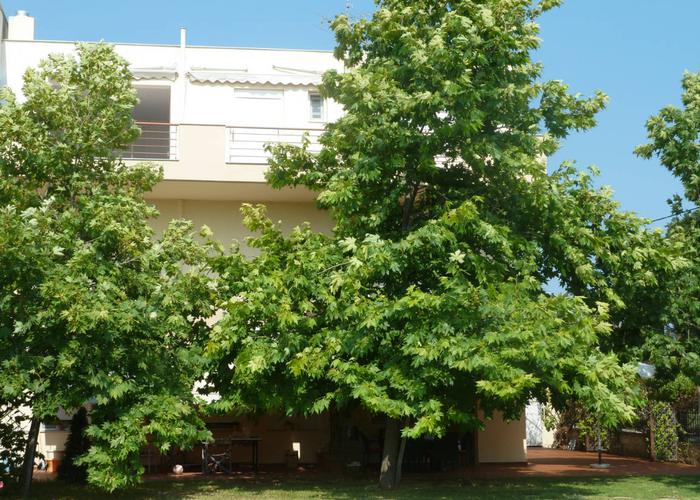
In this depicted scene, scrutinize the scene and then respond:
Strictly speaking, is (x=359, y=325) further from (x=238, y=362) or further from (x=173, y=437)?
(x=173, y=437)

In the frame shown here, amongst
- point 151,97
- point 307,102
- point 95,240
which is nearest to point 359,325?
point 95,240

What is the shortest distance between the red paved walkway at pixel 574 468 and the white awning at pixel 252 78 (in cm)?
1140

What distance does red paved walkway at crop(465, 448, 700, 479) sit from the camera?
70.5 ft

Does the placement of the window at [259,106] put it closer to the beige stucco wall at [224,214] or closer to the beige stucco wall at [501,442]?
the beige stucco wall at [224,214]

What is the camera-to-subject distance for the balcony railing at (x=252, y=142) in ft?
68.9

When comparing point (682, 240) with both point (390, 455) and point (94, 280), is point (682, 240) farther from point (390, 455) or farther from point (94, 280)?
point (94, 280)

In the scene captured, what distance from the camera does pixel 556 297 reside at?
14.5 m

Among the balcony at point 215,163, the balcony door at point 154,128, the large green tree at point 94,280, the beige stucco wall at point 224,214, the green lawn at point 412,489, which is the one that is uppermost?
the balcony door at point 154,128

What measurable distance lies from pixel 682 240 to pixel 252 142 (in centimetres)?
1020

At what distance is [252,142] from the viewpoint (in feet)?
70.7

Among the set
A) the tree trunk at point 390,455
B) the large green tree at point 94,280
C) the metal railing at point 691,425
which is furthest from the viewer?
the metal railing at point 691,425

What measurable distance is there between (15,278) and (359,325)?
5485mm

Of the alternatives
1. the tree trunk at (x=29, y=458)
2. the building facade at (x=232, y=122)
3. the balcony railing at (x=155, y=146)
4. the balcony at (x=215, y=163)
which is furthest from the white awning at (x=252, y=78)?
the tree trunk at (x=29, y=458)

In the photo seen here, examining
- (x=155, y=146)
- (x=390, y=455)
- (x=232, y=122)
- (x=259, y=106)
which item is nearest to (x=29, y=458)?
(x=390, y=455)
